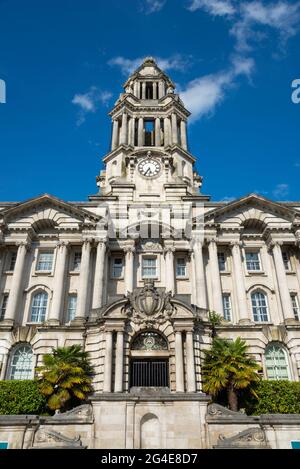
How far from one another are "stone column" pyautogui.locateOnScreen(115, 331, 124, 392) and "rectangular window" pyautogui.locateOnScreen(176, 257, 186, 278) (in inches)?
477

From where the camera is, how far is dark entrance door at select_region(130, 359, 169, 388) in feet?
81.8

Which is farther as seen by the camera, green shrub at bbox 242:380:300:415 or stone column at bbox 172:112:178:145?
stone column at bbox 172:112:178:145

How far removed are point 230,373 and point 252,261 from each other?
49.8 ft

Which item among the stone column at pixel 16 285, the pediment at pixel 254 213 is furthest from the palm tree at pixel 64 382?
the pediment at pixel 254 213

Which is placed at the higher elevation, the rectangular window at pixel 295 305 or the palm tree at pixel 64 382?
the rectangular window at pixel 295 305

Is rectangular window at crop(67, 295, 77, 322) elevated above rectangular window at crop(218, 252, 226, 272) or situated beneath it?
situated beneath

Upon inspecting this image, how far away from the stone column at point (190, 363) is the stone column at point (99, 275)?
964cm

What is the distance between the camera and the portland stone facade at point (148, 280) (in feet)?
82.1

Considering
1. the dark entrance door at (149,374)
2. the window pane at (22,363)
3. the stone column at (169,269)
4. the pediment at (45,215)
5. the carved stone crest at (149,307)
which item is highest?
the pediment at (45,215)

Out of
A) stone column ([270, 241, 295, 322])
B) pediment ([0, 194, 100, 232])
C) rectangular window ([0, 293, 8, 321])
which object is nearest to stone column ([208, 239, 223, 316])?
stone column ([270, 241, 295, 322])

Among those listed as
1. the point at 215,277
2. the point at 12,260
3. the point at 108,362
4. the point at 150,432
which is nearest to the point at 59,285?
A: the point at 12,260

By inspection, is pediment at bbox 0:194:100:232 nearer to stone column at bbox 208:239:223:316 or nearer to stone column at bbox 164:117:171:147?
stone column at bbox 208:239:223:316

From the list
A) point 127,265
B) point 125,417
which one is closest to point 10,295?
point 127,265

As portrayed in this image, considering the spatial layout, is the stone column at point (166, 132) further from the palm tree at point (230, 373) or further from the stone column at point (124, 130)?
the palm tree at point (230, 373)
